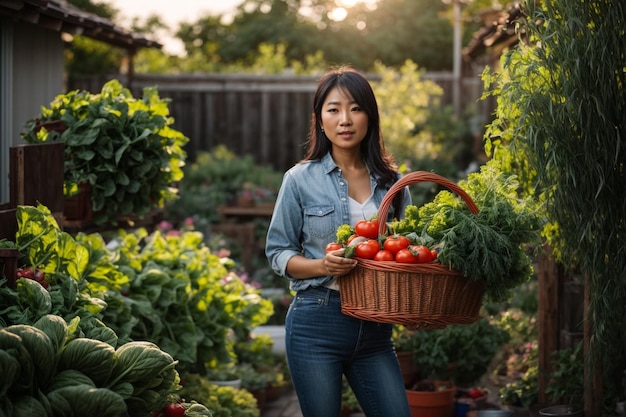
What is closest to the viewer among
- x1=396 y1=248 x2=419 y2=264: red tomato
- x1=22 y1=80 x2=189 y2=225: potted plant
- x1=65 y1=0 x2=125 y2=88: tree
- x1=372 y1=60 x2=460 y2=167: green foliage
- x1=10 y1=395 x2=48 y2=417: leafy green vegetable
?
x1=10 y1=395 x2=48 y2=417: leafy green vegetable

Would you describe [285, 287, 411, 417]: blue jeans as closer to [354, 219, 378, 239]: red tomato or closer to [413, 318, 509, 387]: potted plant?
[354, 219, 378, 239]: red tomato

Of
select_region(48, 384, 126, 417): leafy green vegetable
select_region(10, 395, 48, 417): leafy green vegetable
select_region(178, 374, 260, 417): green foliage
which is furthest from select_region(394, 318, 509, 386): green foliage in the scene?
select_region(10, 395, 48, 417): leafy green vegetable

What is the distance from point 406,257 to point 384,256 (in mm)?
89

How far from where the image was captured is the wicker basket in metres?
3.64

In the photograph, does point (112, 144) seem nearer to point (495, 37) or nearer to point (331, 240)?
point (331, 240)

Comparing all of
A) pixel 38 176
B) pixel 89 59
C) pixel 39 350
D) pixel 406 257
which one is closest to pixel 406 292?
pixel 406 257

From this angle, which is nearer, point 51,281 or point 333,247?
point 333,247

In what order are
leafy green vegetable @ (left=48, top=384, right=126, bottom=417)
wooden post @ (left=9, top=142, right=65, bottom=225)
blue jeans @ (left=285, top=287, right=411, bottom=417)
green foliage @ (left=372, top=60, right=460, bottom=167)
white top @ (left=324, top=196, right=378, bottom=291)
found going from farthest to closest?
green foliage @ (left=372, top=60, right=460, bottom=167) → wooden post @ (left=9, top=142, right=65, bottom=225) → white top @ (left=324, top=196, right=378, bottom=291) → blue jeans @ (left=285, top=287, right=411, bottom=417) → leafy green vegetable @ (left=48, top=384, right=126, bottom=417)

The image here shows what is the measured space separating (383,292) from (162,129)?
279cm

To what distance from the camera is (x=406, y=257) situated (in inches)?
143

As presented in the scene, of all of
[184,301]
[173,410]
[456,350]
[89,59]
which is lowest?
[456,350]

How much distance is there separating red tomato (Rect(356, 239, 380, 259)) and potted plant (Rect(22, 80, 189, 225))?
245 cm

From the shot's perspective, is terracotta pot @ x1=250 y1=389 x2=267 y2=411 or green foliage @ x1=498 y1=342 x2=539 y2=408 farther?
terracotta pot @ x1=250 y1=389 x2=267 y2=411

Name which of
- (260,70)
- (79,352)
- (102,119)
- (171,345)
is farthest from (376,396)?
(260,70)
